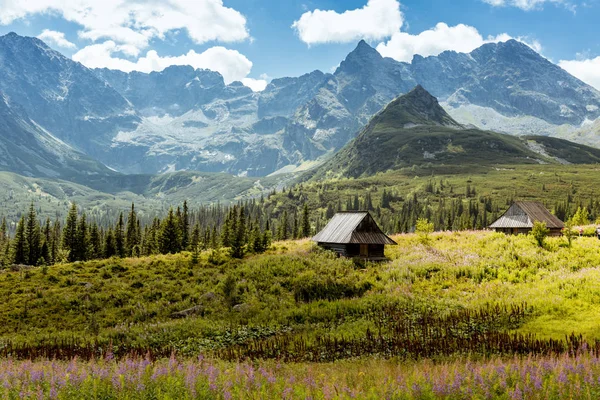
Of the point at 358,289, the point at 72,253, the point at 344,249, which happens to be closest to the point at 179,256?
the point at 344,249

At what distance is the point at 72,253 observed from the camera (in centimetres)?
8325

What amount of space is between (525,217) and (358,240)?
1064 inches

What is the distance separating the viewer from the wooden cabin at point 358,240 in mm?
44781

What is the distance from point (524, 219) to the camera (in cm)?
5638

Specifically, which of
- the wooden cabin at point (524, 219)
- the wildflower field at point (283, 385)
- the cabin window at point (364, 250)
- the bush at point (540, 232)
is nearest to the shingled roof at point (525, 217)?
the wooden cabin at point (524, 219)

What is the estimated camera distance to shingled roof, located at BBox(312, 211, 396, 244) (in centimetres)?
4500

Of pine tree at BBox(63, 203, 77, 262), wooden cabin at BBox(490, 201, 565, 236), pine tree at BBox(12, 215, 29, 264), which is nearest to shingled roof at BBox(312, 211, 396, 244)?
wooden cabin at BBox(490, 201, 565, 236)

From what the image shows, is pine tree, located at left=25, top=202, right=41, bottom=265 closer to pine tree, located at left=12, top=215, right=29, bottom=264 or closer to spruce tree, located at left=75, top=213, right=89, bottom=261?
pine tree, located at left=12, top=215, right=29, bottom=264

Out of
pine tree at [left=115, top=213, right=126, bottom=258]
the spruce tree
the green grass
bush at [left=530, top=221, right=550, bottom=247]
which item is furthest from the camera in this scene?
pine tree at [left=115, top=213, right=126, bottom=258]

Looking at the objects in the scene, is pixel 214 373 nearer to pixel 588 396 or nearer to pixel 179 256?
pixel 588 396

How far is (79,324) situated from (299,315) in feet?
45.9

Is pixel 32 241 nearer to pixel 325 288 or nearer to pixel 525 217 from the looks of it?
pixel 325 288

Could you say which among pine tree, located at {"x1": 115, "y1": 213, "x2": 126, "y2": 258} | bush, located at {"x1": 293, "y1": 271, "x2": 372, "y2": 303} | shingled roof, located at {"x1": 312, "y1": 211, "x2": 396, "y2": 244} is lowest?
bush, located at {"x1": 293, "y1": 271, "x2": 372, "y2": 303}

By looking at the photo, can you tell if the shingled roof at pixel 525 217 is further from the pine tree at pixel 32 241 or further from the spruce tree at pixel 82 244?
the pine tree at pixel 32 241
